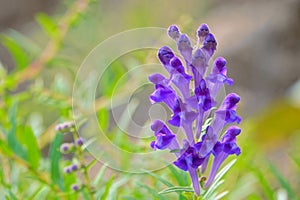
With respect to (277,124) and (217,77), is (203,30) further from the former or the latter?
(277,124)

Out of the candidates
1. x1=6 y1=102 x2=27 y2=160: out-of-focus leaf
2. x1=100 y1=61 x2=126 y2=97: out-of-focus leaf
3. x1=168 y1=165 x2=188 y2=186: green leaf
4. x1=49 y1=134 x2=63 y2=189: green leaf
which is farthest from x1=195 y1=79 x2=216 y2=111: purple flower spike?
x1=100 y1=61 x2=126 y2=97: out-of-focus leaf

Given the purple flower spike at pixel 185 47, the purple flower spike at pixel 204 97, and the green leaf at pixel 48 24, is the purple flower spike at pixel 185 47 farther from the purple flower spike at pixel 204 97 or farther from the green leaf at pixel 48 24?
the green leaf at pixel 48 24

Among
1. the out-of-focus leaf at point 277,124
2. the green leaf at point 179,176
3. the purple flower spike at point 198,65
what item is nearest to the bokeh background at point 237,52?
the out-of-focus leaf at point 277,124

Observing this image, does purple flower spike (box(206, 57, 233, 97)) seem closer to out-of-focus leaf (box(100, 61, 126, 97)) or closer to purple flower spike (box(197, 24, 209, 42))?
purple flower spike (box(197, 24, 209, 42))

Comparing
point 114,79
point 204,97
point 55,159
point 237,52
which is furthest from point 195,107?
point 237,52

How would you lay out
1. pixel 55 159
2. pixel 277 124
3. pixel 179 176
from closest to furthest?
pixel 179 176 → pixel 55 159 → pixel 277 124

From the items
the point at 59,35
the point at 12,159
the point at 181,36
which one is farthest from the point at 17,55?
the point at 181,36

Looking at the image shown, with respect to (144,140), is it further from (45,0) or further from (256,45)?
(45,0)
